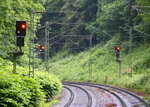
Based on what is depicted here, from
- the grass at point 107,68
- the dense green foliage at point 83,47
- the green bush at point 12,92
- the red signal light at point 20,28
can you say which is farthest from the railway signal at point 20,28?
the grass at point 107,68

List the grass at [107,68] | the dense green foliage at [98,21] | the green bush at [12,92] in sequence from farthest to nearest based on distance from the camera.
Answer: the dense green foliage at [98,21], the grass at [107,68], the green bush at [12,92]

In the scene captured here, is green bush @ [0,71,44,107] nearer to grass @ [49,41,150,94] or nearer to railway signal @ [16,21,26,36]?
railway signal @ [16,21,26,36]

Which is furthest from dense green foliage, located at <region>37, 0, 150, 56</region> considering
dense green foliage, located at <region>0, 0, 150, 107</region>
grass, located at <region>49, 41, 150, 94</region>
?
grass, located at <region>49, 41, 150, 94</region>

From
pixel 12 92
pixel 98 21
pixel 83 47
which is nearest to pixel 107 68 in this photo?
pixel 83 47

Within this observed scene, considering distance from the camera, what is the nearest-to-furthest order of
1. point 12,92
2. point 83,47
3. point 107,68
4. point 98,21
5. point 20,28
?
point 12,92 < point 20,28 < point 83,47 < point 107,68 < point 98,21

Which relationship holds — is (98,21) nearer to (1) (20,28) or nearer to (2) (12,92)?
(1) (20,28)

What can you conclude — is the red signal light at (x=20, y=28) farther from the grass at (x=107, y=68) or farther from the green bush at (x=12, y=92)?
the grass at (x=107, y=68)

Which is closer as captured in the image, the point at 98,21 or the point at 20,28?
the point at 20,28

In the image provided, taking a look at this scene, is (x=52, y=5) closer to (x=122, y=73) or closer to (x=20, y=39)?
(x=122, y=73)

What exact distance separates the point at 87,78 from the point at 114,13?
12804 millimetres

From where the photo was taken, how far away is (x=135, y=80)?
88.6ft

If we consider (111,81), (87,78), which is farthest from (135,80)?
(87,78)

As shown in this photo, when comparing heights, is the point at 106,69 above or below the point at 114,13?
below

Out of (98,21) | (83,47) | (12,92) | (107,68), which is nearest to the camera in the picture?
(12,92)
